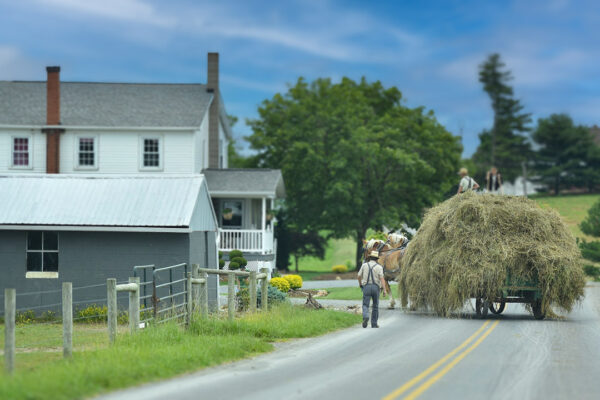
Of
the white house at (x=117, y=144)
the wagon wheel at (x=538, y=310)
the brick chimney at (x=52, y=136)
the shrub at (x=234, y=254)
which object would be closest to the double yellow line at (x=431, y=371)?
the wagon wheel at (x=538, y=310)

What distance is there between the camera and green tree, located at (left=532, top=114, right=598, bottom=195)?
87.2m

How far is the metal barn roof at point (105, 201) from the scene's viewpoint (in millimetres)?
22358

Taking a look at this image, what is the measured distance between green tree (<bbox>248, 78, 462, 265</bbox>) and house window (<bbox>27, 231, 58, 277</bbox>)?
2376 cm

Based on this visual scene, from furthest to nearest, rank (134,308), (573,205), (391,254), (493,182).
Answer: (573,205) < (391,254) < (493,182) < (134,308)

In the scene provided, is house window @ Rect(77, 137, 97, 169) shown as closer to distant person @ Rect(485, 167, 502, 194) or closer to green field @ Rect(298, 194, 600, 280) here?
distant person @ Rect(485, 167, 502, 194)

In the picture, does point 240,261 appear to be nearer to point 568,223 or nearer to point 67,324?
point 67,324

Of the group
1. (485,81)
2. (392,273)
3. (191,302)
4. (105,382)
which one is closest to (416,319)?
(392,273)

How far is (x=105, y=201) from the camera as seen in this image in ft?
76.0

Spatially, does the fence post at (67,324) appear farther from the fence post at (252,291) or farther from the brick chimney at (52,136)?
the brick chimney at (52,136)

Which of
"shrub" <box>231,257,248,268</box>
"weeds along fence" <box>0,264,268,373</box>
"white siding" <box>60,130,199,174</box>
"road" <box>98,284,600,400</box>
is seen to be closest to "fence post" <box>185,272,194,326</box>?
"weeds along fence" <box>0,264,268,373</box>

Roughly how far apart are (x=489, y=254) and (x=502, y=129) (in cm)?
8054

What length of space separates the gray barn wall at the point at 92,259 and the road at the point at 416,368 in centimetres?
607

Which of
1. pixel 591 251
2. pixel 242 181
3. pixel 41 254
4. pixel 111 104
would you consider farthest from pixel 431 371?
pixel 591 251

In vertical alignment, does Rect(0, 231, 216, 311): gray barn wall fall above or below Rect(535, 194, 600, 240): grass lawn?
below
